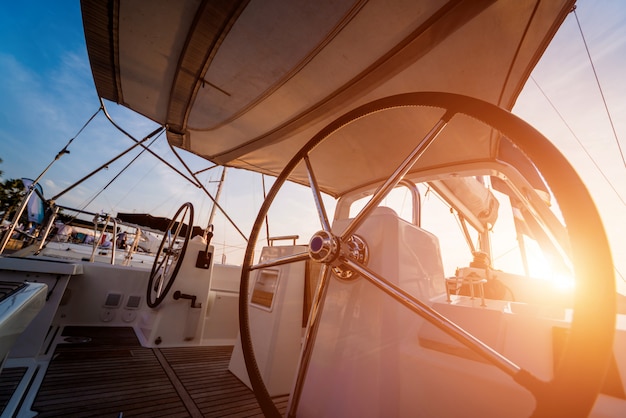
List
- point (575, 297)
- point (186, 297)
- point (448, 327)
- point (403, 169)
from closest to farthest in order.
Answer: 1. point (575, 297)
2. point (448, 327)
3. point (403, 169)
4. point (186, 297)

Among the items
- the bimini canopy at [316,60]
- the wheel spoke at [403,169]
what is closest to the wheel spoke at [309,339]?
the wheel spoke at [403,169]

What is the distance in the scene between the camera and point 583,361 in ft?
1.29

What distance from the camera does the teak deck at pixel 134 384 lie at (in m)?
1.26

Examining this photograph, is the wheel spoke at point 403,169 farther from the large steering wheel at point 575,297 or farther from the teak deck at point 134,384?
the teak deck at point 134,384

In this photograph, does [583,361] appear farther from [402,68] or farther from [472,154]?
[472,154]

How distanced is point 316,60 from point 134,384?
2.30m

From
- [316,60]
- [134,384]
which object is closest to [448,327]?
[316,60]

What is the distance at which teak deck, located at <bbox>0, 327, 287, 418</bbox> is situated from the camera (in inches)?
49.8

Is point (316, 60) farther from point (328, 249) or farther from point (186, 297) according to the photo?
point (186, 297)

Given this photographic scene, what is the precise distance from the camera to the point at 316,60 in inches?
62.0

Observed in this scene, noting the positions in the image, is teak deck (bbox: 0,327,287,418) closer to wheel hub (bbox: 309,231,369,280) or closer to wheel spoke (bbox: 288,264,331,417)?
wheel spoke (bbox: 288,264,331,417)

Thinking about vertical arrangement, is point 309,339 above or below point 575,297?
below

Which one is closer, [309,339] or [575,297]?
[575,297]

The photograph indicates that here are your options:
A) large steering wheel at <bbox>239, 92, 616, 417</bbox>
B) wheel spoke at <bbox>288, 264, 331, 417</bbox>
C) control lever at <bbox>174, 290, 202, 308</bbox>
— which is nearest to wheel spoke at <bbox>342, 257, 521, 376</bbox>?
large steering wheel at <bbox>239, 92, 616, 417</bbox>
